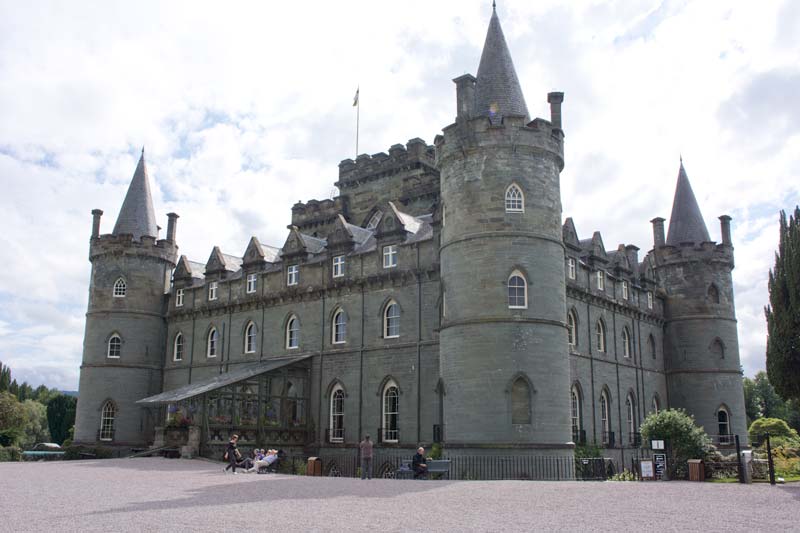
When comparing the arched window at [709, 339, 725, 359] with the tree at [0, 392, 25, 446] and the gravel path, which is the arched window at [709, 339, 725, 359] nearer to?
the gravel path

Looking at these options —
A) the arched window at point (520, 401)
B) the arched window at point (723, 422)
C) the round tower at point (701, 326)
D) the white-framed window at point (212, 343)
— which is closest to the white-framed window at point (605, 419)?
the round tower at point (701, 326)

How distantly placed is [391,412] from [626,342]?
15.0 meters

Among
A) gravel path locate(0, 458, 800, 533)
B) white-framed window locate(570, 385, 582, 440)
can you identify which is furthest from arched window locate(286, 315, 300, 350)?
gravel path locate(0, 458, 800, 533)

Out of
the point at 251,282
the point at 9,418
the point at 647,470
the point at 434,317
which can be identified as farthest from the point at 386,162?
the point at 9,418

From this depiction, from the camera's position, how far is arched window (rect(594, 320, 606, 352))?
38438 mm

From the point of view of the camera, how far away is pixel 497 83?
100ft

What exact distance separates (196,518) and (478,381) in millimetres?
14811

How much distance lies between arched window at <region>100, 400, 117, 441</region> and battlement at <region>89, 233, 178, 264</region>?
8.54 meters

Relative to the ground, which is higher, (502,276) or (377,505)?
(502,276)

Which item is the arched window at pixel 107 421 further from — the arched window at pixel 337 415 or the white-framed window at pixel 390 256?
the white-framed window at pixel 390 256

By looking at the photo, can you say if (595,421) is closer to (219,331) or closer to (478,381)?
(478,381)

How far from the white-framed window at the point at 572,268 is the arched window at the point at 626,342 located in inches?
254

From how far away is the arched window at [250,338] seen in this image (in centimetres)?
4044

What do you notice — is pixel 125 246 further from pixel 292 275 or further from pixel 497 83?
pixel 497 83
